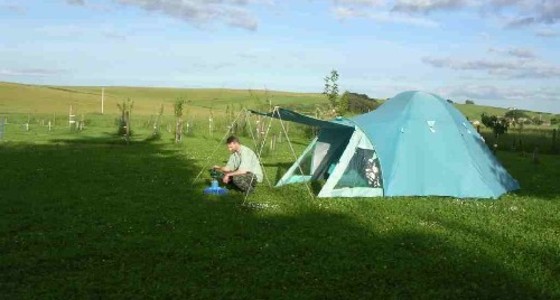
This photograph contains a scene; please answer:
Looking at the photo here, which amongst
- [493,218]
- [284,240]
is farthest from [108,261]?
[493,218]

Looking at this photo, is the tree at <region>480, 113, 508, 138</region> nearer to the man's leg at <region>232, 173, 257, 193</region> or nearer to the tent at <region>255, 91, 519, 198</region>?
the tent at <region>255, 91, 519, 198</region>

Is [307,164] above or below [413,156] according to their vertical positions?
below

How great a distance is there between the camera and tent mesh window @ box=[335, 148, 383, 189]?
57.1 feet

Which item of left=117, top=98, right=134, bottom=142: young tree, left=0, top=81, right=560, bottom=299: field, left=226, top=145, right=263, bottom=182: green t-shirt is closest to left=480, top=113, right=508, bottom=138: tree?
left=0, top=81, right=560, bottom=299: field

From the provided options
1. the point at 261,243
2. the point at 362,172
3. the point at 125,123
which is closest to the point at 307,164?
the point at 362,172

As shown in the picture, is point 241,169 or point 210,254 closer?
point 210,254

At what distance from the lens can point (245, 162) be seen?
17.1m

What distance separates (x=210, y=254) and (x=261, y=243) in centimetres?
119

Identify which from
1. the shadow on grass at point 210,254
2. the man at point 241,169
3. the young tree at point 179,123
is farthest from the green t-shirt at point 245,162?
the young tree at point 179,123

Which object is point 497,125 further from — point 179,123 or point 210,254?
point 210,254

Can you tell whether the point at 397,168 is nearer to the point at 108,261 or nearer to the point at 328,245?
the point at 328,245

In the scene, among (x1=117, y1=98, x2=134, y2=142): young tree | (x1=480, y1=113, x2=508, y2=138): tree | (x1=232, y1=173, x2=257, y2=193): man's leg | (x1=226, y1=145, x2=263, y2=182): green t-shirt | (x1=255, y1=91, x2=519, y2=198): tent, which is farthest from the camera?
(x1=480, y1=113, x2=508, y2=138): tree

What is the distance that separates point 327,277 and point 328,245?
2000 millimetres

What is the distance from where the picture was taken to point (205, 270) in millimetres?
9570
